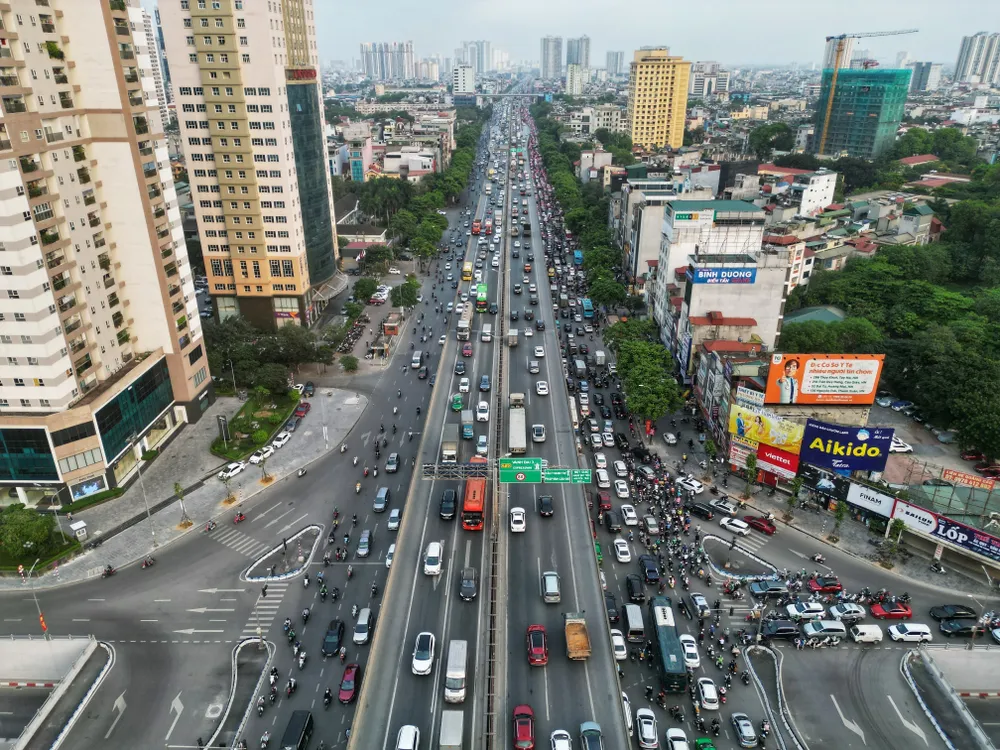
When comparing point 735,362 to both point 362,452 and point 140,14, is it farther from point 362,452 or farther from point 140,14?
point 140,14

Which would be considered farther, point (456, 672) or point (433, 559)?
point (433, 559)

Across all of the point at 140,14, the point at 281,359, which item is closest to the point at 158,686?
the point at 281,359

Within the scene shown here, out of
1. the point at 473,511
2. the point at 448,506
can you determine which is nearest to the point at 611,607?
the point at 473,511

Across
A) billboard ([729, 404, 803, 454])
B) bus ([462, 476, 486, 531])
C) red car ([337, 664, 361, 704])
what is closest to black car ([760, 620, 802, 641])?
billboard ([729, 404, 803, 454])

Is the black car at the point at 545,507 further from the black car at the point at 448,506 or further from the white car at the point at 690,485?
the white car at the point at 690,485

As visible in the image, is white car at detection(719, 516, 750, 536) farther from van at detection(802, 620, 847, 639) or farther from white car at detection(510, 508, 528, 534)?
white car at detection(510, 508, 528, 534)

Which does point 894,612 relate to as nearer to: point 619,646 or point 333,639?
point 619,646
